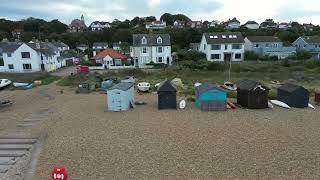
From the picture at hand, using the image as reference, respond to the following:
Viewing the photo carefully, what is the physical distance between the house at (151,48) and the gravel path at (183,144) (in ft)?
92.3

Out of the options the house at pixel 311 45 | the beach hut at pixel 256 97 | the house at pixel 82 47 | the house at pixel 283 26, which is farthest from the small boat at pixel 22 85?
the house at pixel 283 26

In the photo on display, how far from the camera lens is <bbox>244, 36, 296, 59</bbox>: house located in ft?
183

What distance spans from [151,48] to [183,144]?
35.7 m

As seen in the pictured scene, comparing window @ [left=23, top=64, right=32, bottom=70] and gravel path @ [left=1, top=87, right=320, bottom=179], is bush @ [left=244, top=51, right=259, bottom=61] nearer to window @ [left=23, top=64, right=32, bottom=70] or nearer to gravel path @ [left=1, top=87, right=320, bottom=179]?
gravel path @ [left=1, top=87, right=320, bottom=179]

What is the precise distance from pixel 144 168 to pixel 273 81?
2688cm

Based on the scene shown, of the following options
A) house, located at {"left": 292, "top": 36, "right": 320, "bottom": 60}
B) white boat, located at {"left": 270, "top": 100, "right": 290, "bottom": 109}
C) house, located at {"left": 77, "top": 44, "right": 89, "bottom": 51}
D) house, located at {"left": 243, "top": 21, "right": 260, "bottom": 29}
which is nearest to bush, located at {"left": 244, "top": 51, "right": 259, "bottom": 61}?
house, located at {"left": 292, "top": 36, "right": 320, "bottom": 60}

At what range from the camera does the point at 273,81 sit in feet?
116

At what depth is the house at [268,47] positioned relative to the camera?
55719 mm

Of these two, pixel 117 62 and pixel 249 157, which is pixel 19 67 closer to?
pixel 117 62

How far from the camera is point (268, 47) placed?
56.5m

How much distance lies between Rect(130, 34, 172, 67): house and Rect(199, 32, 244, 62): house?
798 cm

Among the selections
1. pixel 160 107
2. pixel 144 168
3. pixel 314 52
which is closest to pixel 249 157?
pixel 144 168

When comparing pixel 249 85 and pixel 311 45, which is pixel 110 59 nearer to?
pixel 249 85

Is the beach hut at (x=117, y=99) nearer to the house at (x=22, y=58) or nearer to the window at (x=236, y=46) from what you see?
the house at (x=22, y=58)
